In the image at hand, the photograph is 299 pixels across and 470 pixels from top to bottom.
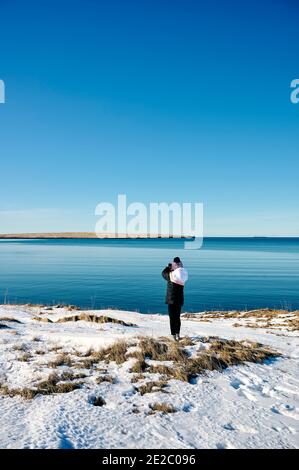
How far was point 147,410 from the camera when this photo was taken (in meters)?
6.33

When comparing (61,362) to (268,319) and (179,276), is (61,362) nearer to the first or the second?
(179,276)

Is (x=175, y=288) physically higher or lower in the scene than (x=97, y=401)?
higher

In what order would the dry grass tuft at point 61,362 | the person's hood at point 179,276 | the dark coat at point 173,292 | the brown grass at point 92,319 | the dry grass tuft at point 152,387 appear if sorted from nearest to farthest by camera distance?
the dry grass tuft at point 152,387 → the dry grass tuft at point 61,362 → the person's hood at point 179,276 → the dark coat at point 173,292 → the brown grass at point 92,319

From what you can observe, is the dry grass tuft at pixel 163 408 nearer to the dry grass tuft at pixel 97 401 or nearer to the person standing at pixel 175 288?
the dry grass tuft at pixel 97 401

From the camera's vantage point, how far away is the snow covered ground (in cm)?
538

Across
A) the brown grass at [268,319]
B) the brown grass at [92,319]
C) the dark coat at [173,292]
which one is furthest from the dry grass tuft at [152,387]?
the brown grass at [268,319]

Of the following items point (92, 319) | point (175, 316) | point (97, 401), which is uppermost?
point (175, 316)

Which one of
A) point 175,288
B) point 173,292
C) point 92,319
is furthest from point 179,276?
point 92,319

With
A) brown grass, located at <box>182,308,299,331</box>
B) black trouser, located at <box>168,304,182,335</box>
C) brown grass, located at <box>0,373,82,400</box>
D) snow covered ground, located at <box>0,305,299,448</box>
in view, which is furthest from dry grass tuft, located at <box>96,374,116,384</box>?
Answer: brown grass, located at <box>182,308,299,331</box>

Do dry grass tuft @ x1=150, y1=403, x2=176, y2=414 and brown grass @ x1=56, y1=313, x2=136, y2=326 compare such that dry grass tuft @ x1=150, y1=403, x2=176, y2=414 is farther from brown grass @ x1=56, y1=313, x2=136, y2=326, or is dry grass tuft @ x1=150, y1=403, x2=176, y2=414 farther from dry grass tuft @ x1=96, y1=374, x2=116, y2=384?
brown grass @ x1=56, y1=313, x2=136, y2=326

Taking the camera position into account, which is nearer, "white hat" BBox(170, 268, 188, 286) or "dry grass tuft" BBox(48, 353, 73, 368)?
"dry grass tuft" BBox(48, 353, 73, 368)

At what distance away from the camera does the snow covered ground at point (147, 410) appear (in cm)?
538

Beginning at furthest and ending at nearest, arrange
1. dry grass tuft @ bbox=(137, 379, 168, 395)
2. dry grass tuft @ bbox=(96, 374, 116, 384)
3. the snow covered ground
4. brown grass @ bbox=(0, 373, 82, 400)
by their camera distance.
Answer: dry grass tuft @ bbox=(96, 374, 116, 384) → dry grass tuft @ bbox=(137, 379, 168, 395) → brown grass @ bbox=(0, 373, 82, 400) → the snow covered ground
